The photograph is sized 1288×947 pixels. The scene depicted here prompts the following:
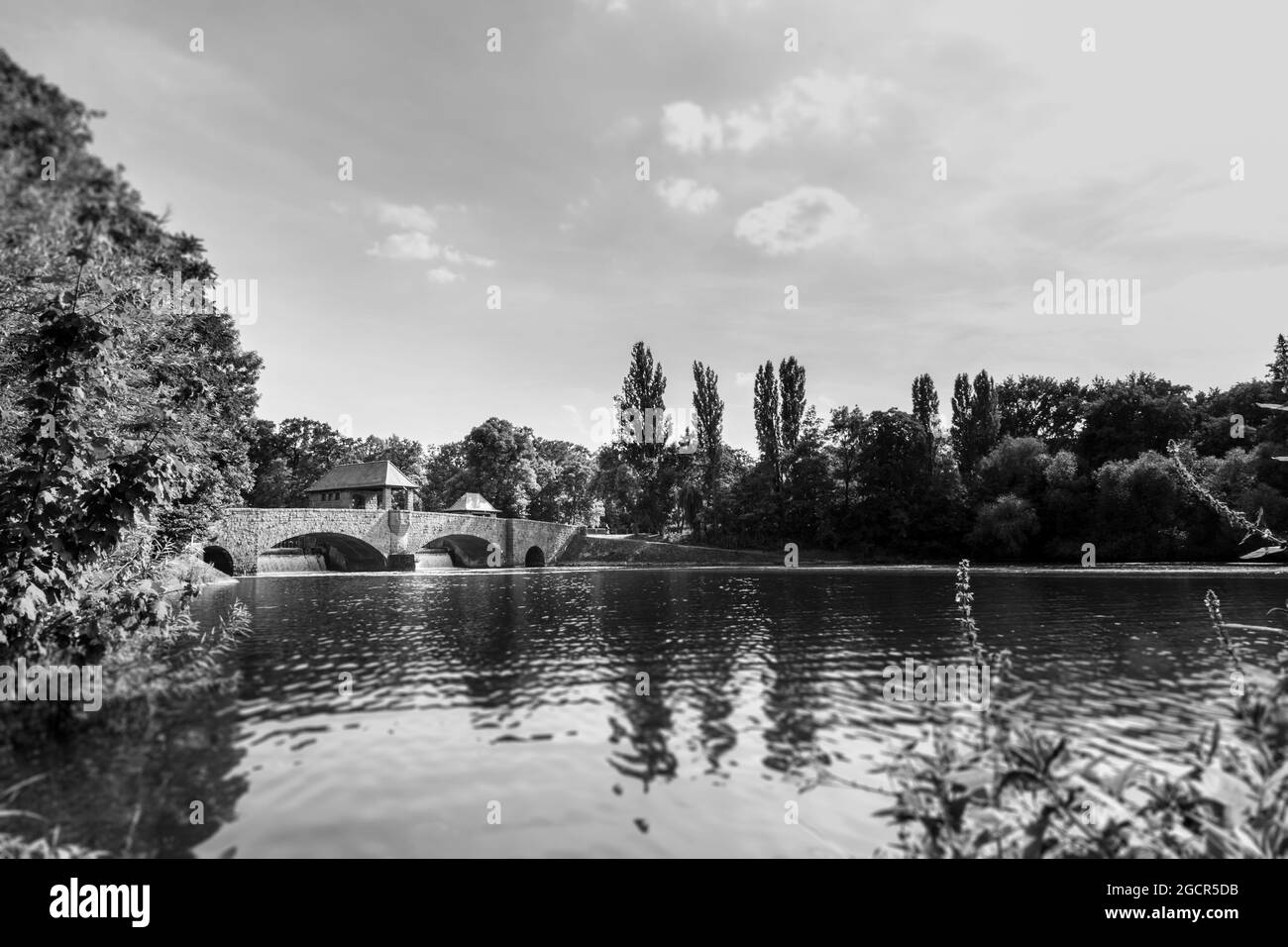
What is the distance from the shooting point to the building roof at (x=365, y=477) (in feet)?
235

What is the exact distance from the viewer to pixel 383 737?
34.9 ft

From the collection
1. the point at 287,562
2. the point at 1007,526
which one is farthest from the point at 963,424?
the point at 287,562

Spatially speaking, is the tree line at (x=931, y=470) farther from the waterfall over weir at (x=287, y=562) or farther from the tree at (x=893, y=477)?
the waterfall over weir at (x=287, y=562)

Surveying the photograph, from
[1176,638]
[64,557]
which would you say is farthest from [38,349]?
[1176,638]

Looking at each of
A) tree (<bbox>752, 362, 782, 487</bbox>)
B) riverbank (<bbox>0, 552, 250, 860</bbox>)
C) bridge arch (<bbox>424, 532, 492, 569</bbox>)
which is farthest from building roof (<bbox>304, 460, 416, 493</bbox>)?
riverbank (<bbox>0, 552, 250, 860</bbox>)

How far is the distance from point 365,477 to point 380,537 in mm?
14453

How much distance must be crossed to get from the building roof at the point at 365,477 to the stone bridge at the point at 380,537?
7027 millimetres

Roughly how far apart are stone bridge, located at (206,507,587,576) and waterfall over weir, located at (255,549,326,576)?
1435mm

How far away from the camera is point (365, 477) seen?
7288cm

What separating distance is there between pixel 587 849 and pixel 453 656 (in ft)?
39.8

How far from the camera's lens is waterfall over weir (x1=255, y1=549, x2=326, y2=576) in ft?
186

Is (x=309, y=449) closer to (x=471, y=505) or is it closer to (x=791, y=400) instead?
(x=471, y=505)
